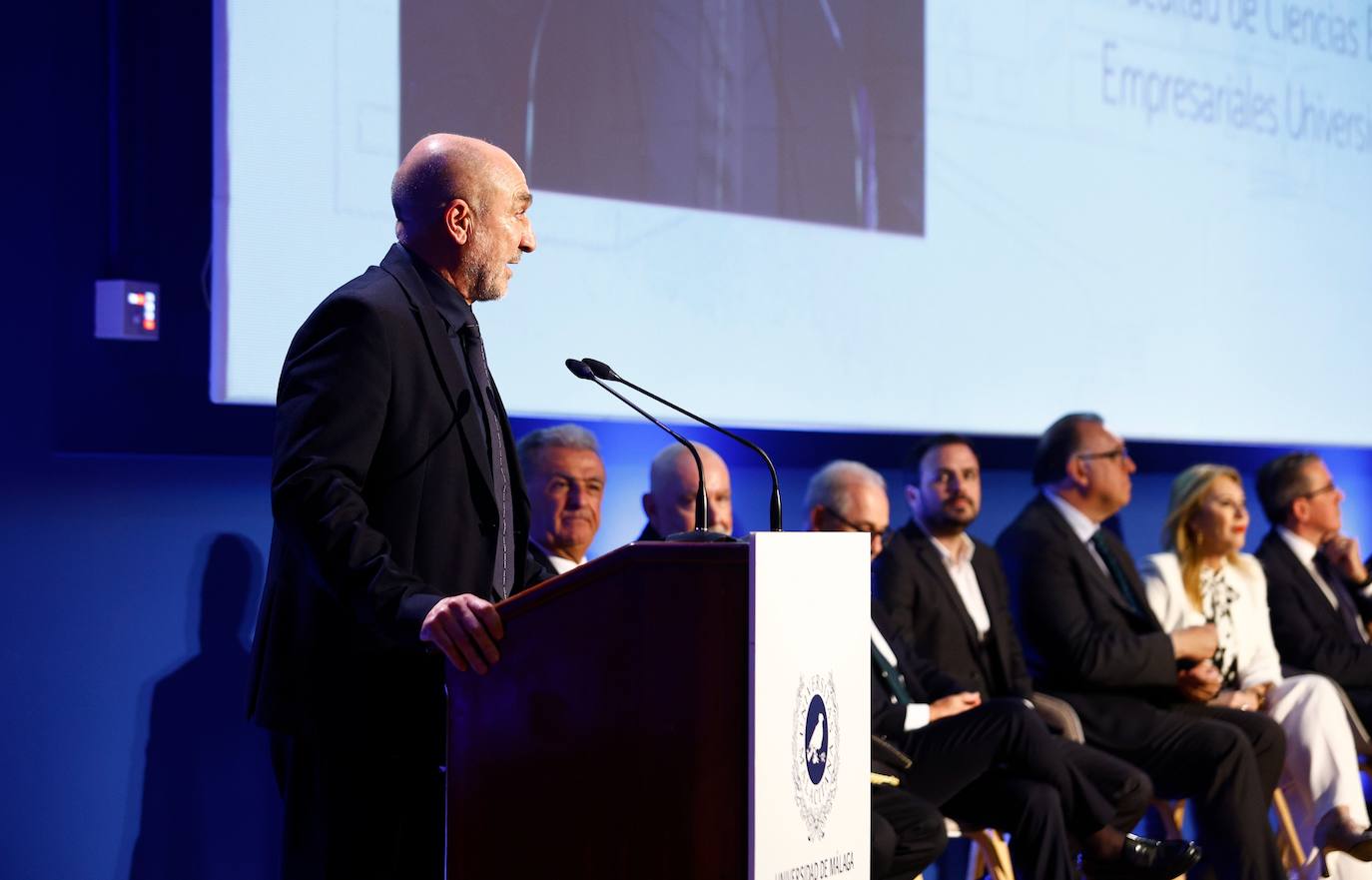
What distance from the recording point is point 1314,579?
5617mm

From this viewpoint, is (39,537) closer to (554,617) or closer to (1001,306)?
(554,617)

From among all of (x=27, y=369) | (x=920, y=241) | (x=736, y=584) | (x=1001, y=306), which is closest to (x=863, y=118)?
(x=920, y=241)

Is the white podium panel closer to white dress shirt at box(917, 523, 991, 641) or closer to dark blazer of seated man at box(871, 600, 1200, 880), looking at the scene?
dark blazer of seated man at box(871, 600, 1200, 880)

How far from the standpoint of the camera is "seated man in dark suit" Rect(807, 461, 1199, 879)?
13.0 ft

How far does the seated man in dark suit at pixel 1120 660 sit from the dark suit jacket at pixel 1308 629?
0.69 metres

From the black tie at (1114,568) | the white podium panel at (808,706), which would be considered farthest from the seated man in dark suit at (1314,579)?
the white podium panel at (808,706)

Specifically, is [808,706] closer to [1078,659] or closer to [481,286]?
[481,286]

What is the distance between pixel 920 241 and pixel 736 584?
128 inches

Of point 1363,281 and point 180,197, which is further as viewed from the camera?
point 1363,281

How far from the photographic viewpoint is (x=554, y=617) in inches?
77.2

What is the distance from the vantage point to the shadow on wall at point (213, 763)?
3.55 m

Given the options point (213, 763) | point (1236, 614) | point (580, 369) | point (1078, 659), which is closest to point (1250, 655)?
point (1236, 614)

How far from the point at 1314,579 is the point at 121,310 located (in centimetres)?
417

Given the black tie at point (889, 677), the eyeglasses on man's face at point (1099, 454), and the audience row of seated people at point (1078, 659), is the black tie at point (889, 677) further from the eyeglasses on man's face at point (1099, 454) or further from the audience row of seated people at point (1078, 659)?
the eyeglasses on man's face at point (1099, 454)
